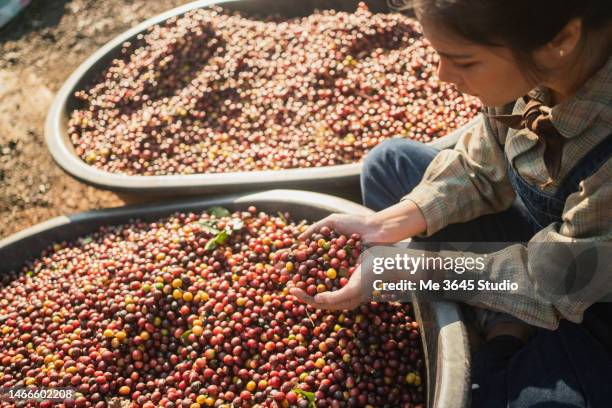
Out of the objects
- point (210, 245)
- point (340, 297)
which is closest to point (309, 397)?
point (340, 297)

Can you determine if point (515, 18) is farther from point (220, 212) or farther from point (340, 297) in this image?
point (220, 212)

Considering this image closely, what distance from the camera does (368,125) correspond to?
3541 mm

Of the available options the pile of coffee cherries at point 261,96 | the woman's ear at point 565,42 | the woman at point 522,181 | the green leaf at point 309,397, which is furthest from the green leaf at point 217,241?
the woman's ear at point 565,42

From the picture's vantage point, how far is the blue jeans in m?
1.92

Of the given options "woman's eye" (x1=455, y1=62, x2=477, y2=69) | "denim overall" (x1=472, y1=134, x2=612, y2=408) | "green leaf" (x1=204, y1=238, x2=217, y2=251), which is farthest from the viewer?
"green leaf" (x1=204, y1=238, x2=217, y2=251)

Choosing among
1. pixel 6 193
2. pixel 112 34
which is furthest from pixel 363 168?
pixel 112 34

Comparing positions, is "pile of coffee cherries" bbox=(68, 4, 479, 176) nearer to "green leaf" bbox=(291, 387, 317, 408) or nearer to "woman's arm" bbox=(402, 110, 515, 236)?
"woman's arm" bbox=(402, 110, 515, 236)

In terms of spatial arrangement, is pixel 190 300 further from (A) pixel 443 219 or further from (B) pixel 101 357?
(A) pixel 443 219

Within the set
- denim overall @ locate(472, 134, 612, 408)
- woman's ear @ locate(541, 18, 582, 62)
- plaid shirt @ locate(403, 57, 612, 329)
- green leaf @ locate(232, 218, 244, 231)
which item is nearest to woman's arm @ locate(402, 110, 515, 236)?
plaid shirt @ locate(403, 57, 612, 329)

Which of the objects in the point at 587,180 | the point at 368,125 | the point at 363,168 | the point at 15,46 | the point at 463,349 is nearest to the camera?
the point at 587,180

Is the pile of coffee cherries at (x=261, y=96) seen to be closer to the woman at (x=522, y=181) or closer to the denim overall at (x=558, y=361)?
the woman at (x=522, y=181)

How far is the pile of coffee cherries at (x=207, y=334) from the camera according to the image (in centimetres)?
228

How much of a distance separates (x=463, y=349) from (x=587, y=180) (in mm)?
687

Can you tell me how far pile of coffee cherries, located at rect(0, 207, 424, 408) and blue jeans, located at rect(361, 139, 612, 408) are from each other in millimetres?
295
